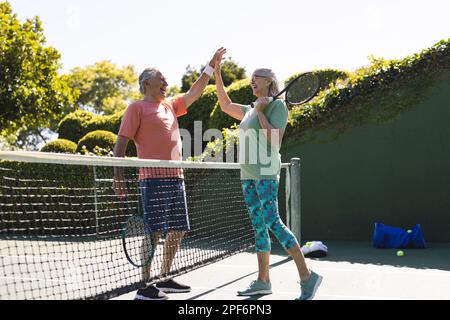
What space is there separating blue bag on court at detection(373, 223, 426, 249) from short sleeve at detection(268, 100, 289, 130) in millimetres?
4477

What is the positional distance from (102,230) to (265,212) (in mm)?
6362

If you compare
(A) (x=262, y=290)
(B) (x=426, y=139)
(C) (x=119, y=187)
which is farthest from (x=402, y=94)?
(C) (x=119, y=187)

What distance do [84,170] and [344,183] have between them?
16.8 ft

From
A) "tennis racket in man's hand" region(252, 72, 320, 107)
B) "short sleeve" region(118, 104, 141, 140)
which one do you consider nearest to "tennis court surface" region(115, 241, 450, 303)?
"short sleeve" region(118, 104, 141, 140)

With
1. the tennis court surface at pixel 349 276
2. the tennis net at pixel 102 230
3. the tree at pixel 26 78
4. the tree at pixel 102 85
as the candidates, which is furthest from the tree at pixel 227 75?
the tennis court surface at pixel 349 276

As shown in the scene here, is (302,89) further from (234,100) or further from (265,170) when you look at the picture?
(234,100)

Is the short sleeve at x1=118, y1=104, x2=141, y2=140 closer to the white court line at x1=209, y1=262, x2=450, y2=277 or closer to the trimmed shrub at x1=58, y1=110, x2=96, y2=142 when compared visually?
the white court line at x1=209, y1=262, x2=450, y2=277

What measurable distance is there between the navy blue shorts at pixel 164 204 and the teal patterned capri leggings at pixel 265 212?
55 centimetres

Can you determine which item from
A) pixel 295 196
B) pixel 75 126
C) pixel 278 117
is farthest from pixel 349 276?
pixel 75 126

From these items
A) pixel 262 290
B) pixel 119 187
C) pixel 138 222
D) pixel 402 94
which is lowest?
pixel 262 290

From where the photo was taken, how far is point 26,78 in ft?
54.5

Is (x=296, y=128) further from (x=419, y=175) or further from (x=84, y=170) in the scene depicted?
(x=84, y=170)

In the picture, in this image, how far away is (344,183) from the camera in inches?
361

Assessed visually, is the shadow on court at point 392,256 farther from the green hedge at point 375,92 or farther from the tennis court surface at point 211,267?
the green hedge at point 375,92
